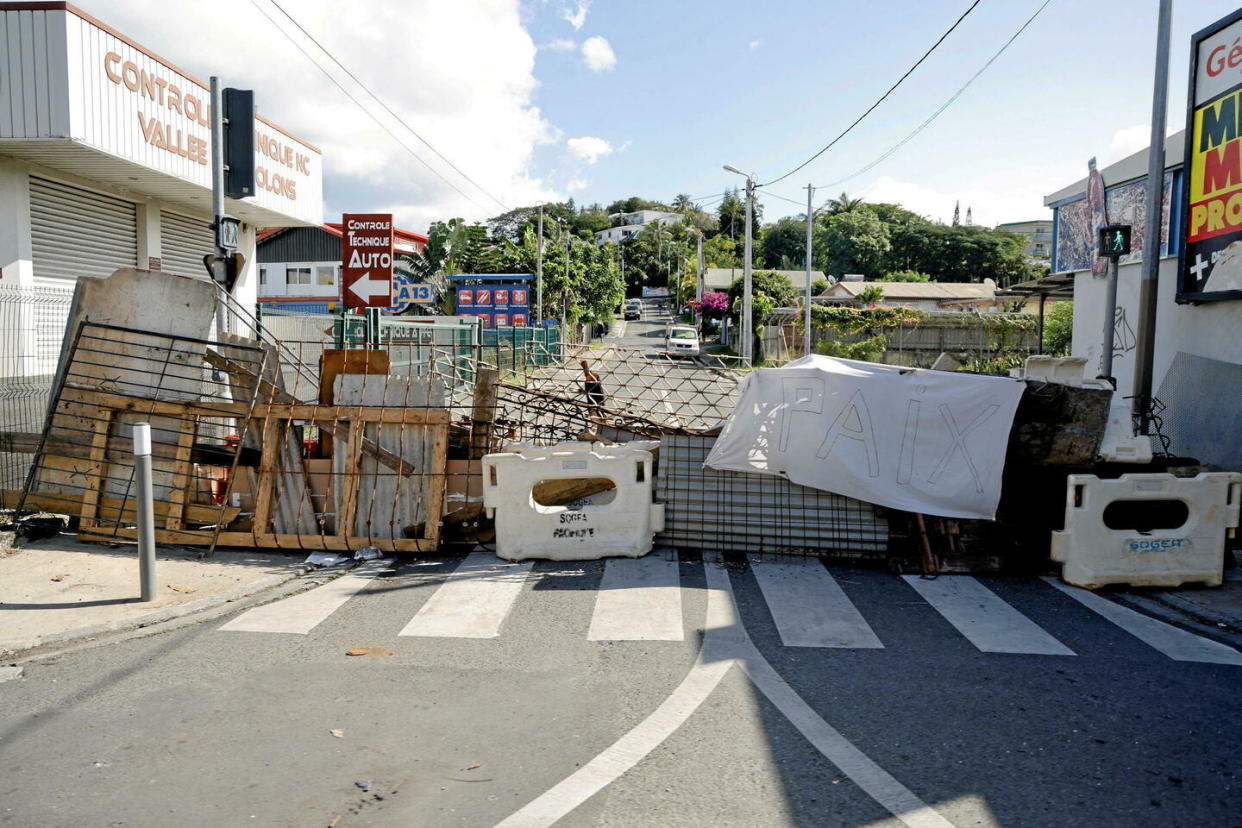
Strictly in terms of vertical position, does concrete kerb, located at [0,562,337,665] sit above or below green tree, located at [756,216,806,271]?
below

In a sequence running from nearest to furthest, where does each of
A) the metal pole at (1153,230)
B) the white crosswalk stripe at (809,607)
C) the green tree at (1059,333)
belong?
the white crosswalk stripe at (809,607) < the metal pole at (1153,230) < the green tree at (1059,333)

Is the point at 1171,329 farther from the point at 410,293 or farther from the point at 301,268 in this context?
the point at 301,268

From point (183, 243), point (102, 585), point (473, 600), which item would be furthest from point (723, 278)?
point (102, 585)

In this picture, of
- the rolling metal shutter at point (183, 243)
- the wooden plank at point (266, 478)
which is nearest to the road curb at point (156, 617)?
the wooden plank at point (266, 478)

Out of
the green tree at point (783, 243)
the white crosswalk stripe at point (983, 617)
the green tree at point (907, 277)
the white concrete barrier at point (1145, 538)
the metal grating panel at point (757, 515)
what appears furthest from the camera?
the green tree at point (783, 243)

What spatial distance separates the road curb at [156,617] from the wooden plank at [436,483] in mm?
1201

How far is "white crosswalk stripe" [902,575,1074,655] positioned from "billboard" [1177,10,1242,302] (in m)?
6.33

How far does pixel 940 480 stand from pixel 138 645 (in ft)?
22.1

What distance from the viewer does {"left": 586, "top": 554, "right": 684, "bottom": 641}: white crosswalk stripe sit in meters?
6.28

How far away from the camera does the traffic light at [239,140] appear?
10.3 meters

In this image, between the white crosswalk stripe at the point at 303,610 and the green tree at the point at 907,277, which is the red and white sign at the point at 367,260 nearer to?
the white crosswalk stripe at the point at 303,610

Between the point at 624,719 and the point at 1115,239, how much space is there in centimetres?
1056

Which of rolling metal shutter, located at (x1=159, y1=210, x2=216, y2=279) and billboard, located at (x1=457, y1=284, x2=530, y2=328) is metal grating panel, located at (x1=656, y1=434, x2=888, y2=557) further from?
billboard, located at (x1=457, y1=284, x2=530, y2=328)

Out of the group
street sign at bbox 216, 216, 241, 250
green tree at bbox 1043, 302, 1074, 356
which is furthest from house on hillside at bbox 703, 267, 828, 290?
street sign at bbox 216, 216, 241, 250
